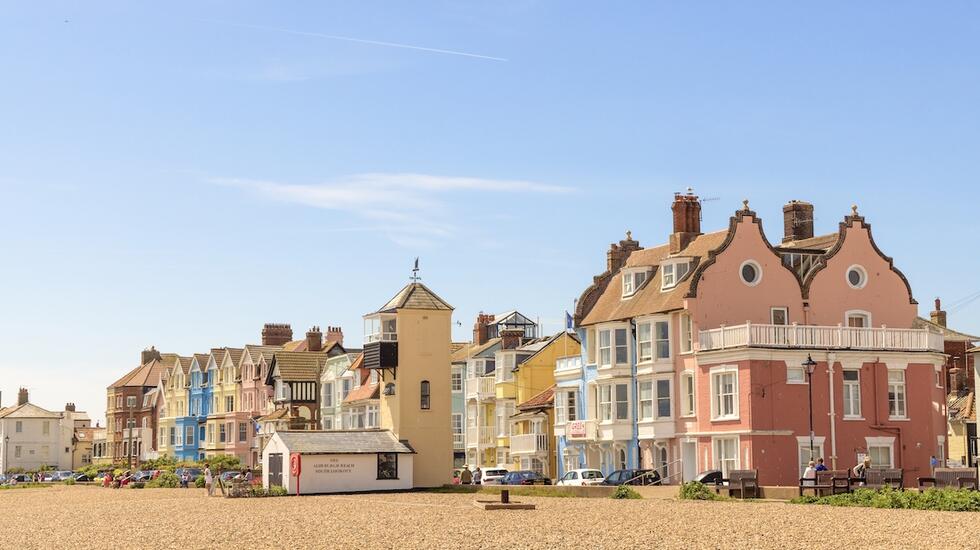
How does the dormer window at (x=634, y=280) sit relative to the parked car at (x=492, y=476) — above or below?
above

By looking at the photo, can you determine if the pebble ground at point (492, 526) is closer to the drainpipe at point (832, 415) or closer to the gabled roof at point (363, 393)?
the drainpipe at point (832, 415)

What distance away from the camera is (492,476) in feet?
235

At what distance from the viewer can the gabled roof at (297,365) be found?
106312 mm

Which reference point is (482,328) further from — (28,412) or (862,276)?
(28,412)

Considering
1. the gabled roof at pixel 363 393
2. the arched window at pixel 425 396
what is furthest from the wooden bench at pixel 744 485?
the gabled roof at pixel 363 393

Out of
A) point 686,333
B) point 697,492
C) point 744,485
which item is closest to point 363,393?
point 686,333

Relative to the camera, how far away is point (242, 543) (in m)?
33.3

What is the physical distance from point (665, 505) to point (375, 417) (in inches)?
1830

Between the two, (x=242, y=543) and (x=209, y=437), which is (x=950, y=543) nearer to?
(x=242, y=543)

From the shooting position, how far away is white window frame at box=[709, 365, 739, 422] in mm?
59250

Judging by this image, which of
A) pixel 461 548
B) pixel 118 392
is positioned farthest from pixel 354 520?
pixel 118 392

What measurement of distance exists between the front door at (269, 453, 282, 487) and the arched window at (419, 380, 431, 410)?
307 inches

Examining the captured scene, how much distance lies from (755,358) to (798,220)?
45.5ft

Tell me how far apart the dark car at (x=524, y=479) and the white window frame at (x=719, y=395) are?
34.1 feet
